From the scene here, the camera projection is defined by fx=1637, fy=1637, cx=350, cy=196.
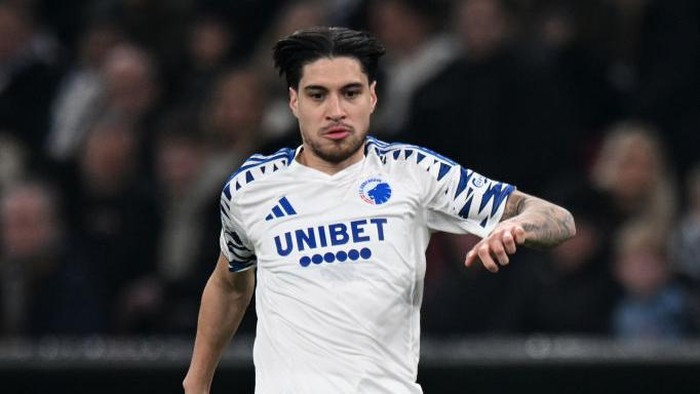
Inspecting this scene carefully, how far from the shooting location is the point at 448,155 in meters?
8.89

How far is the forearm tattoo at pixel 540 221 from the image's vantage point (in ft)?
14.6

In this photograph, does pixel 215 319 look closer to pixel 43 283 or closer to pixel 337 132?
pixel 337 132

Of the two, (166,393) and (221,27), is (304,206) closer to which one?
(166,393)

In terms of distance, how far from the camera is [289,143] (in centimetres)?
798

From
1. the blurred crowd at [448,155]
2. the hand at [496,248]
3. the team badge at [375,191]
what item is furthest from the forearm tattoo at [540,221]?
the blurred crowd at [448,155]

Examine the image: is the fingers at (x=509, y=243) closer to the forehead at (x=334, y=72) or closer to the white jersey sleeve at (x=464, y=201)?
the white jersey sleeve at (x=464, y=201)

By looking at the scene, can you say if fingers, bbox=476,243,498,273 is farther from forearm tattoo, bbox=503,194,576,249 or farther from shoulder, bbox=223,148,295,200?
shoulder, bbox=223,148,295,200

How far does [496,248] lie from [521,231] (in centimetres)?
14

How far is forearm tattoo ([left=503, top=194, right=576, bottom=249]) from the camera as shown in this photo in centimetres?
446

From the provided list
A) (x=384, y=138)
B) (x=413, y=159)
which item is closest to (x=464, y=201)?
(x=413, y=159)

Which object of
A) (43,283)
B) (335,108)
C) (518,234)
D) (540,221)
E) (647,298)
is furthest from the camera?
(43,283)

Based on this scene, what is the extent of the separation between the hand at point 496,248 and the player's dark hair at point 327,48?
2.43ft

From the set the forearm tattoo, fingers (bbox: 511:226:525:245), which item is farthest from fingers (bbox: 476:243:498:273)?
the forearm tattoo

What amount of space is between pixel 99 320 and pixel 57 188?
982 mm
